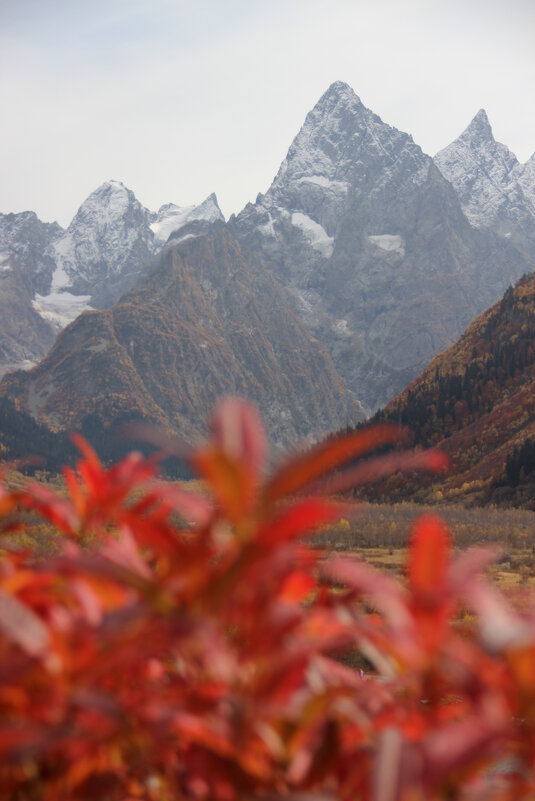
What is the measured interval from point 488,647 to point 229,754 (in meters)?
0.28

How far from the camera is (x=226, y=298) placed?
175375 mm

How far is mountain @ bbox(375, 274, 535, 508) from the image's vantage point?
1672 inches

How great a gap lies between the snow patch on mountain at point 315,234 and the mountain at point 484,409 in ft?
418

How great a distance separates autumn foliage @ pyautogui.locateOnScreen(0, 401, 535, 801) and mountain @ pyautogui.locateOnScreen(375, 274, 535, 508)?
1526 inches

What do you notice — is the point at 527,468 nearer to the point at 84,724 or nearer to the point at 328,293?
the point at 84,724

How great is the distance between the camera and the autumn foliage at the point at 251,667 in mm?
693

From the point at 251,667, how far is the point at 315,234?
656ft

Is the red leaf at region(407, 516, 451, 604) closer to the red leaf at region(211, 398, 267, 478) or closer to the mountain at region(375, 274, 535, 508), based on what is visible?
the red leaf at region(211, 398, 267, 478)

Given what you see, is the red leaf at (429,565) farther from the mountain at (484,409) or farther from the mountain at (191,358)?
the mountain at (191,358)

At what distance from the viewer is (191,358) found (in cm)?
15538

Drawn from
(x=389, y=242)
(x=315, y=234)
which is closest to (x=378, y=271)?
(x=389, y=242)

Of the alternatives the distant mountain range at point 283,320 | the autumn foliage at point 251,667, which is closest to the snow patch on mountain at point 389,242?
the distant mountain range at point 283,320

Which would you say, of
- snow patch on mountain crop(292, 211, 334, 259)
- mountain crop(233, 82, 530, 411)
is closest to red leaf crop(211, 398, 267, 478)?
mountain crop(233, 82, 530, 411)

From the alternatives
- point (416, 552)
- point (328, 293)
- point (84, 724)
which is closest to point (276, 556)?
point (416, 552)
